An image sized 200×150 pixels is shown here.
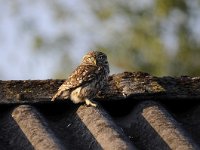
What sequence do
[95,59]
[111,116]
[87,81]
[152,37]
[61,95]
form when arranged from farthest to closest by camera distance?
[152,37], [95,59], [87,81], [61,95], [111,116]

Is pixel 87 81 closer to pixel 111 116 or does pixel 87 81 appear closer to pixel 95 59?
pixel 95 59

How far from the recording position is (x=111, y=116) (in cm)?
511

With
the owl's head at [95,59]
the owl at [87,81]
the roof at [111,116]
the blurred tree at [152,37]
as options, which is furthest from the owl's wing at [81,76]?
the blurred tree at [152,37]

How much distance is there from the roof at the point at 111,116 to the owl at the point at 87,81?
7 cm

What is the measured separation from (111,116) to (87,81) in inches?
38.2

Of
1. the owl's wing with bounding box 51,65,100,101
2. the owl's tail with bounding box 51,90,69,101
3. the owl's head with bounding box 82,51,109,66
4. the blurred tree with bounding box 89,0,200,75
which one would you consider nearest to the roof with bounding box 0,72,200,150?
the owl's tail with bounding box 51,90,69,101

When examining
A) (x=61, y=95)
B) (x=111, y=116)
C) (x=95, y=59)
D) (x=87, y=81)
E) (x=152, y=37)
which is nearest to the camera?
(x=111, y=116)

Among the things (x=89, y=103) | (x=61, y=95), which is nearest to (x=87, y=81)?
(x=61, y=95)

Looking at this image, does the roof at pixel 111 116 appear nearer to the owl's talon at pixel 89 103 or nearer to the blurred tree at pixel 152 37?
the owl's talon at pixel 89 103

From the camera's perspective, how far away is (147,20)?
72.6 feet

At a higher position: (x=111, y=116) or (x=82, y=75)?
(x=111, y=116)

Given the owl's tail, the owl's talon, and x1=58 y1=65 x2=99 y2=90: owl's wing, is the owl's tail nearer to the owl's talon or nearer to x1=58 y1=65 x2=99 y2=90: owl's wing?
the owl's talon

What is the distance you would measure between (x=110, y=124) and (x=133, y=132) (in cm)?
14

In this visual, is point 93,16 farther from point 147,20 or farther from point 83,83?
point 83,83
